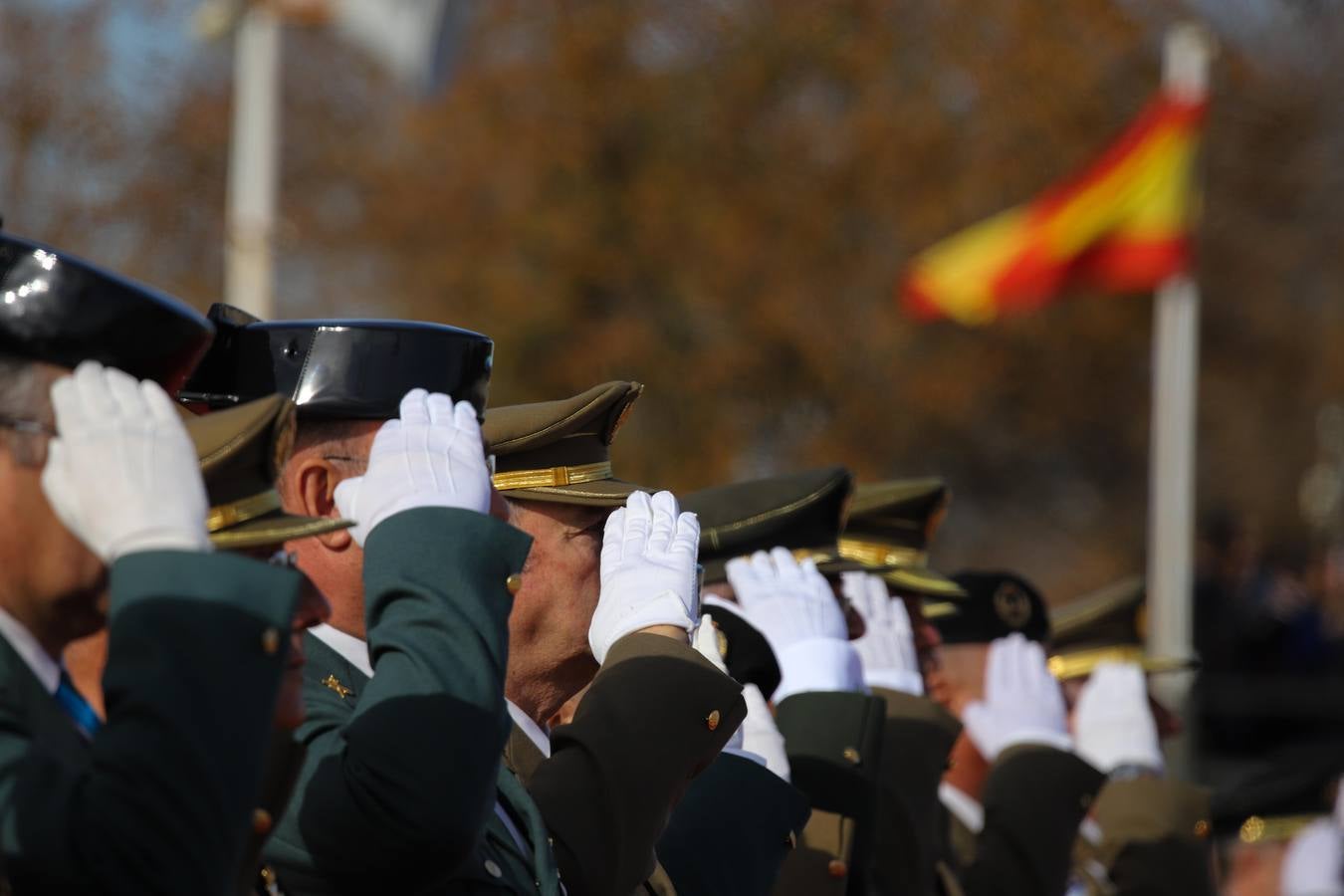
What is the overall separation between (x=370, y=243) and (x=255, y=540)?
19545 millimetres

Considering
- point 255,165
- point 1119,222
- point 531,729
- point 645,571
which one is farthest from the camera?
point 1119,222

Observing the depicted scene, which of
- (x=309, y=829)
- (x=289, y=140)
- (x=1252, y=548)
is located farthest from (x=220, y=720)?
(x=289, y=140)

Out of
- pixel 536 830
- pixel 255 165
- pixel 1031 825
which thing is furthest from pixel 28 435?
pixel 255 165

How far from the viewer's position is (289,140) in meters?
22.7

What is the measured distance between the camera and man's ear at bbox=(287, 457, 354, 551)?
331 centimetres

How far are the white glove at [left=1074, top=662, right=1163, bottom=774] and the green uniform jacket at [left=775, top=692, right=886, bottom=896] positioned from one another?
2397mm

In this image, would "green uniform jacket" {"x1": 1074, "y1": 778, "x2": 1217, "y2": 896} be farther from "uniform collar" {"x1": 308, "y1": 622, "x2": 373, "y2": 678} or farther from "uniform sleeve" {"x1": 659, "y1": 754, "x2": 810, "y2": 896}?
"uniform collar" {"x1": 308, "y1": 622, "x2": 373, "y2": 678}

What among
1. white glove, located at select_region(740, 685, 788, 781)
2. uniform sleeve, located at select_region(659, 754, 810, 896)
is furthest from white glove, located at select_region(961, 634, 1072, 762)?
uniform sleeve, located at select_region(659, 754, 810, 896)

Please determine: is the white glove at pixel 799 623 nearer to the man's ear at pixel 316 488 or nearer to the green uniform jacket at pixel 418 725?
the man's ear at pixel 316 488

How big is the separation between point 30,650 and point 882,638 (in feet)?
9.67

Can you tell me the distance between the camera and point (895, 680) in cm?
505

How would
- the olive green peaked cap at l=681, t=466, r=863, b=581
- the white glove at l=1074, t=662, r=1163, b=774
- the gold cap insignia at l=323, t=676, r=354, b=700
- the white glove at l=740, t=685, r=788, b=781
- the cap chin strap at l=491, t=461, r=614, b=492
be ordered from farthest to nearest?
the white glove at l=1074, t=662, r=1163, b=774
the olive green peaked cap at l=681, t=466, r=863, b=581
the white glove at l=740, t=685, r=788, b=781
the cap chin strap at l=491, t=461, r=614, b=492
the gold cap insignia at l=323, t=676, r=354, b=700

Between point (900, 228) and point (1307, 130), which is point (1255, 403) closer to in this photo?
point (1307, 130)

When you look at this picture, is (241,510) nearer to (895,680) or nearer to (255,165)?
(895,680)
